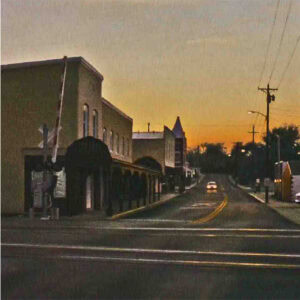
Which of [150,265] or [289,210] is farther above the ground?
Answer: [150,265]

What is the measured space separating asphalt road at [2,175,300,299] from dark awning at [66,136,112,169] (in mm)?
12552

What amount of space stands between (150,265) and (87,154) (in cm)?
2134

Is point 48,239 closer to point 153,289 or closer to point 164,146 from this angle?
point 153,289

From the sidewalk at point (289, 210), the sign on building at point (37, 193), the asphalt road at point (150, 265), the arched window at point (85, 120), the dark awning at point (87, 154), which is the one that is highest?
the arched window at point (85, 120)

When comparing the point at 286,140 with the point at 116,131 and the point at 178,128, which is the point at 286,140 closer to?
the point at 178,128

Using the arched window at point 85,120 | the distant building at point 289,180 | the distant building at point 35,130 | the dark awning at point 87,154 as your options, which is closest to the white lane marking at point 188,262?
the dark awning at point 87,154

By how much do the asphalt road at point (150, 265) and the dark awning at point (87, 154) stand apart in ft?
41.2

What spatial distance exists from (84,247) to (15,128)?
20351 mm

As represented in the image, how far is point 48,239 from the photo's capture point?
19.4 metres

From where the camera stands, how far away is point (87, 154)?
113 ft

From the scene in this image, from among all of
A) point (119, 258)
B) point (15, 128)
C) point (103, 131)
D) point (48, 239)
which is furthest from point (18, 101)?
point (119, 258)

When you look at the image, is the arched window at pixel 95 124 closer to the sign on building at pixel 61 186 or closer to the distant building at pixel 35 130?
the distant building at pixel 35 130

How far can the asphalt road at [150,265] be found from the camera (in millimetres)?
10234

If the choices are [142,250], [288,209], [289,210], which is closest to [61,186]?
[289,210]
